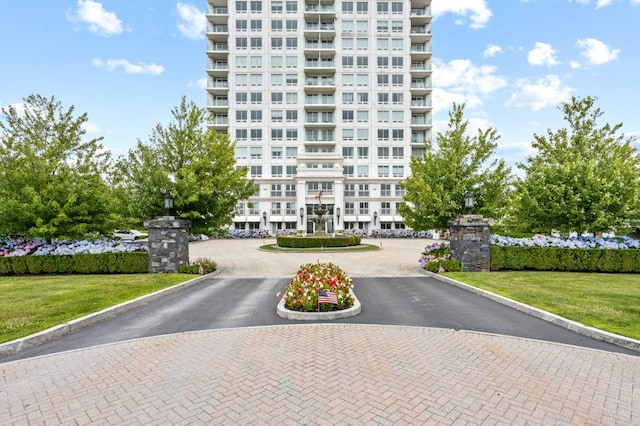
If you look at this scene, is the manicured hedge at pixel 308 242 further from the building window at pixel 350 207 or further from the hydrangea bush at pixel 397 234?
the building window at pixel 350 207

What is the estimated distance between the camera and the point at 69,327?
7.59 metres

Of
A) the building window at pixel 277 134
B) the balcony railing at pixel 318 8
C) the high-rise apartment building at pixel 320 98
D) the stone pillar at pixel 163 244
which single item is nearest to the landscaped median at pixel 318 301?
the stone pillar at pixel 163 244

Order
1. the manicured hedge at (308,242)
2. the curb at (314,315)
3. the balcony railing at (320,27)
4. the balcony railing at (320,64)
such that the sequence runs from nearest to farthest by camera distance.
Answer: the curb at (314,315) < the manicured hedge at (308,242) < the balcony railing at (320,64) < the balcony railing at (320,27)

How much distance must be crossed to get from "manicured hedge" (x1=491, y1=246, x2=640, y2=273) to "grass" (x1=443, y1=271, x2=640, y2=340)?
69 cm

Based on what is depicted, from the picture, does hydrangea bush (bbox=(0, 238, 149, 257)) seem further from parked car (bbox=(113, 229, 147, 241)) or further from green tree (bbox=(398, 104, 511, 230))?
parked car (bbox=(113, 229, 147, 241))

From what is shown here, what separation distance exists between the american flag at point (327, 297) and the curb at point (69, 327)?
570cm

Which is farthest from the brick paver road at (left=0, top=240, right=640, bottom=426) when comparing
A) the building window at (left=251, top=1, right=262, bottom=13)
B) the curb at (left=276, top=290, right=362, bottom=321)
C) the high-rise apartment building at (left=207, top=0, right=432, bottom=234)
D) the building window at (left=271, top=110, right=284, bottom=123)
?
the building window at (left=251, top=1, right=262, bottom=13)

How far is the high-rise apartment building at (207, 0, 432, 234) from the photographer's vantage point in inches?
2066

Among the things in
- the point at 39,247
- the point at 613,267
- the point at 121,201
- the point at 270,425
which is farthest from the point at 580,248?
the point at 39,247

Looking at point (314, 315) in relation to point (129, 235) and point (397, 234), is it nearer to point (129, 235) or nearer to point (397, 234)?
point (129, 235)

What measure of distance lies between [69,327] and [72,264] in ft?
A: 32.1

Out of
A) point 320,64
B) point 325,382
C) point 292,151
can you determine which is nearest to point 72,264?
point 325,382

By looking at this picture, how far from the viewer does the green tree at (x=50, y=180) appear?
586 inches

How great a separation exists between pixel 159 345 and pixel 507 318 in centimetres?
822
